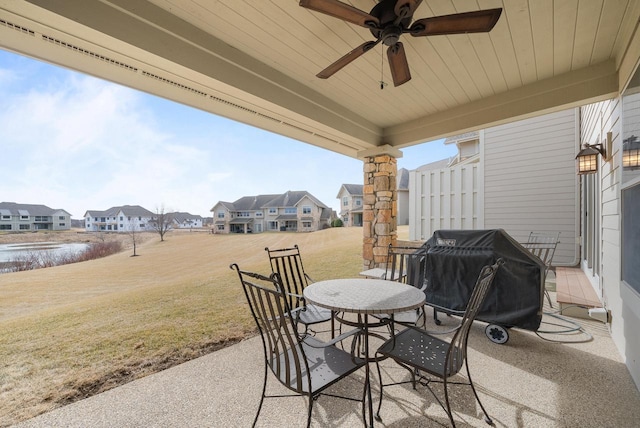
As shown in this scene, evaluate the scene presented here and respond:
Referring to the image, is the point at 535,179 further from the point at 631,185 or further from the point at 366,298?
the point at 366,298

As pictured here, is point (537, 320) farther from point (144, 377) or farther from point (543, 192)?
point (543, 192)

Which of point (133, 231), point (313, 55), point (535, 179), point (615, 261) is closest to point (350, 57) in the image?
point (313, 55)

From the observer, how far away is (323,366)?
1.62 metres

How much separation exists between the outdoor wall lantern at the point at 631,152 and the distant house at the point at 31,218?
4.68 meters

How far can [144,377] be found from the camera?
2.13 meters

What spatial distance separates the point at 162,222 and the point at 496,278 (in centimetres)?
364

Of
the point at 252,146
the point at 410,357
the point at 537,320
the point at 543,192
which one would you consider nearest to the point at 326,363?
the point at 410,357

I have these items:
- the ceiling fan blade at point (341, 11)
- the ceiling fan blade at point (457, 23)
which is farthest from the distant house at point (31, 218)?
the ceiling fan blade at point (457, 23)

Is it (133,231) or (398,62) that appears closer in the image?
(398,62)

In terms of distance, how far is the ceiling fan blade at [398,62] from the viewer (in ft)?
6.29

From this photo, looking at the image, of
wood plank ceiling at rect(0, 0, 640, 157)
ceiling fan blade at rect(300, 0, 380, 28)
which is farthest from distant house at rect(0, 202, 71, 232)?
ceiling fan blade at rect(300, 0, 380, 28)

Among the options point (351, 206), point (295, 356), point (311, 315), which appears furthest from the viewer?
point (351, 206)

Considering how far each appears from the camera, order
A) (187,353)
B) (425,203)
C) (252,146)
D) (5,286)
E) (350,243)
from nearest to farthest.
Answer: (5,286)
(187,353)
(252,146)
(350,243)
(425,203)

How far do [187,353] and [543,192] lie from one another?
7.01 metres
